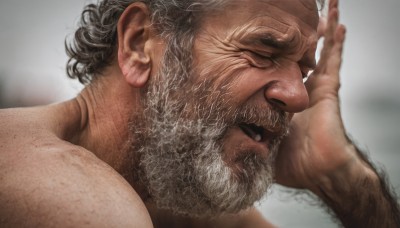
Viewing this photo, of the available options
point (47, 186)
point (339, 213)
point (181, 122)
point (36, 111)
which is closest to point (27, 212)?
point (47, 186)

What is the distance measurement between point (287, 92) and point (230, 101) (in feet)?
0.72

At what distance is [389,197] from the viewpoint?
2.76 meters

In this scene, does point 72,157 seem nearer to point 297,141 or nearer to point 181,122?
point 181,122

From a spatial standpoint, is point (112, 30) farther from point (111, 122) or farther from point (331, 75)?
point (331, 75)

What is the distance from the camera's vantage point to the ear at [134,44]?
2162mm

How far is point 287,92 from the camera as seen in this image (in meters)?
2.07

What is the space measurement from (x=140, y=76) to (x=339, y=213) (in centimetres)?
131

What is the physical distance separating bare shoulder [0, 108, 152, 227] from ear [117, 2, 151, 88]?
1.72 ft

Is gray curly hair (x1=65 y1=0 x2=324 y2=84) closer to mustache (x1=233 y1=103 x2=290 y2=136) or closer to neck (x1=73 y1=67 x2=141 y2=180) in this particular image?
neck (x1=73 y1=67 x2=141 y2=180)

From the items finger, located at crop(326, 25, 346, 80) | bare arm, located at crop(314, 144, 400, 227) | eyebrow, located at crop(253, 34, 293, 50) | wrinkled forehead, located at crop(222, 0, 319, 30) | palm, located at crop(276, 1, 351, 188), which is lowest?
bare arm, located at crop(314, 144, 400, 227)

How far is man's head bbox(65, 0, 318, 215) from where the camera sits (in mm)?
2074

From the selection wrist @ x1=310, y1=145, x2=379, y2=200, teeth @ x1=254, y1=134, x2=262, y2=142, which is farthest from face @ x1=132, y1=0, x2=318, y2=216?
wrist @ x1=310, y1=145, x2=379, y2=200

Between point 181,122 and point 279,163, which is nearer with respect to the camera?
point 181,122

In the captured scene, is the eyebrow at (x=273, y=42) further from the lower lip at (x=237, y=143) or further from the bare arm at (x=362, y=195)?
the bare arm at (x=362, y=195)
